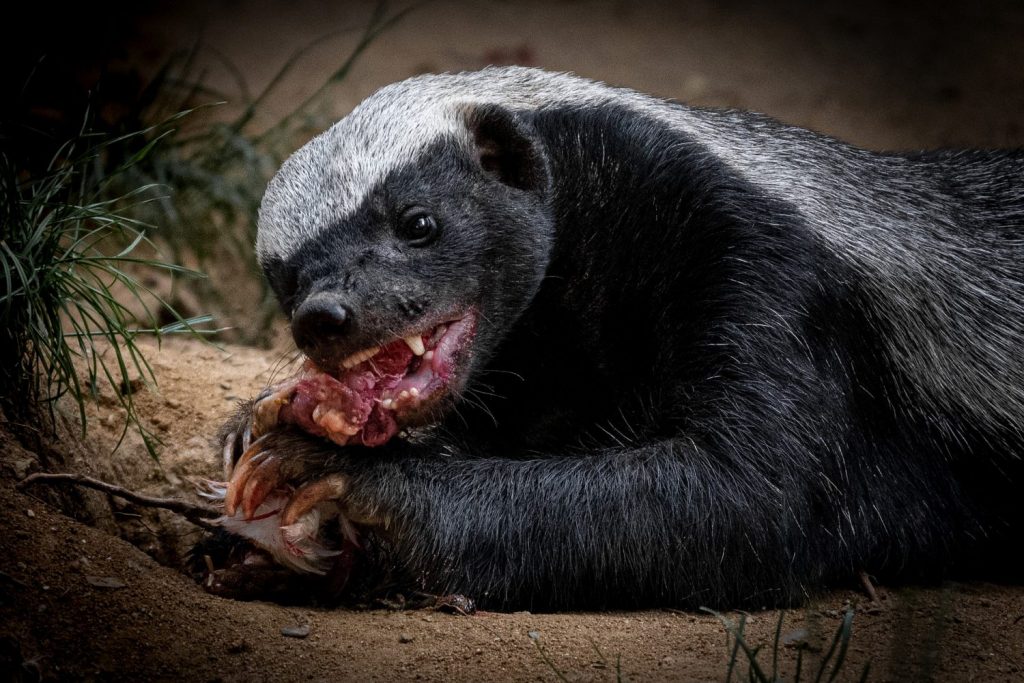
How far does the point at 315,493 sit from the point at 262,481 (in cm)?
19

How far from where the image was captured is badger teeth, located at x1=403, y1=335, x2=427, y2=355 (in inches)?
146

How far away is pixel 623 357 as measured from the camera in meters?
4.20

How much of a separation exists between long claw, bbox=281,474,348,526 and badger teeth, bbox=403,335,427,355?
0.49m

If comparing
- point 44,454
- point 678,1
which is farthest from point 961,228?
point 678,1

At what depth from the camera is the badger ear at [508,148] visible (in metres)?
4.07

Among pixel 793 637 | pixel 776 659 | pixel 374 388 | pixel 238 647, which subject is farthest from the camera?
pixel 374 388

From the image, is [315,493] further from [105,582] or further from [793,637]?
[793,637]

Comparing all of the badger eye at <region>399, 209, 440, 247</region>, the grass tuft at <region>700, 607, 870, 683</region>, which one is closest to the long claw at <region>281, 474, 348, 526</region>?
the badger eye at <region>399, 209, 440, 247</region>

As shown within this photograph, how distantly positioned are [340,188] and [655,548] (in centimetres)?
164

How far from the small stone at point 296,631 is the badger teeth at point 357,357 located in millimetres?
830

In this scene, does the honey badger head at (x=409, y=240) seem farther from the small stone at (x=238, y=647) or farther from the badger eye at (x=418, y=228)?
the small stone at (x=238, y=647)

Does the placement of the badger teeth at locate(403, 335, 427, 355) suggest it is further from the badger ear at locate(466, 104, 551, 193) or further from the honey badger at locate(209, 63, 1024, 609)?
the badger ear at locate(466, 104, 551, 193)

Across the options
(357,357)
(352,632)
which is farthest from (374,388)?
(352,632)

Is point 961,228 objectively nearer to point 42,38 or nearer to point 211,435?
point 211,435
